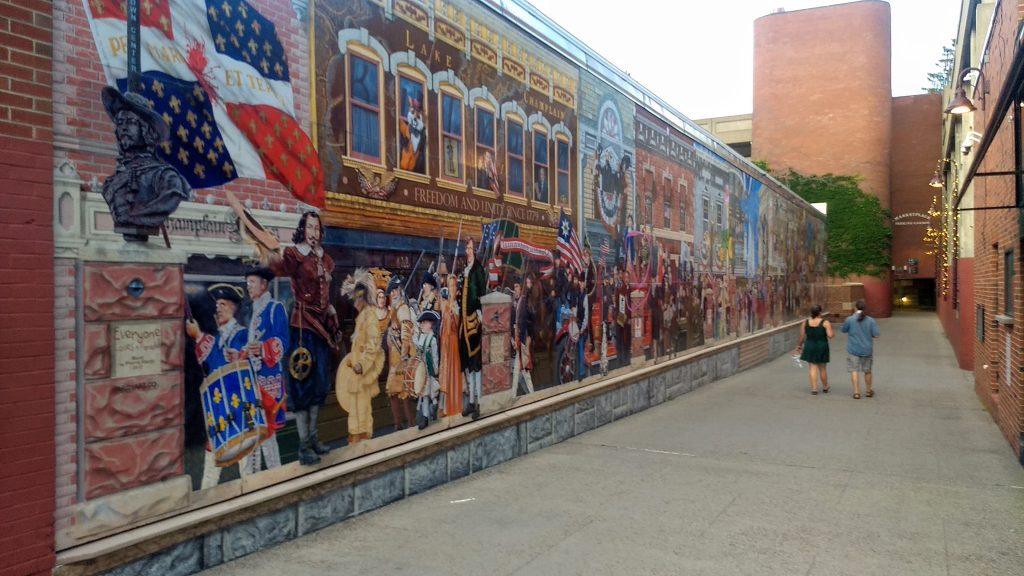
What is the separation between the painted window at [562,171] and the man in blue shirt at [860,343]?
624cm

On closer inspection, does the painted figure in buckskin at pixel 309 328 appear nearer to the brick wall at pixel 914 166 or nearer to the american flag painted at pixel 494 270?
the american flag painted at pixel 494 270

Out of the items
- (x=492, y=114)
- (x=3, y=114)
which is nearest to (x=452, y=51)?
(x=492, y=114)

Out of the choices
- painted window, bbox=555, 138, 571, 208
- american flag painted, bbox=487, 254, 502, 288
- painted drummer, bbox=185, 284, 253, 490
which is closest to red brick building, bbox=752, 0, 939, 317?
painted window, bbox=555, 138, 571, 208

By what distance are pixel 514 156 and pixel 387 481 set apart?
3.98 m

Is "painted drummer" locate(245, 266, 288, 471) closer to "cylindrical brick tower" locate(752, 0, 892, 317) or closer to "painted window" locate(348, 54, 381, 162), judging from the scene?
"painted window" locate(348, 54, 381, 162)

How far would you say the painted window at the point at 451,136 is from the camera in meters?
7.20

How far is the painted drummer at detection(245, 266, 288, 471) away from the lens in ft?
16.7

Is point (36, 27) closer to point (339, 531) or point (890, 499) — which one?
point (339, 531)

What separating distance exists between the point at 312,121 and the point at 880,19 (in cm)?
4682

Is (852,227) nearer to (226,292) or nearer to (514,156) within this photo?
(514,156)

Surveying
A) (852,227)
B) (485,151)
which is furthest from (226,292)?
(852,227)

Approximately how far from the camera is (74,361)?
13.5 feet

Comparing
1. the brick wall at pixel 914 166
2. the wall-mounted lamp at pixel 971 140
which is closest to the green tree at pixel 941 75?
the brick wall at pixel 914 166

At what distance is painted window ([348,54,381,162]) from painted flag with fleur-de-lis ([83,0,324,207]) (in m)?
0.56
